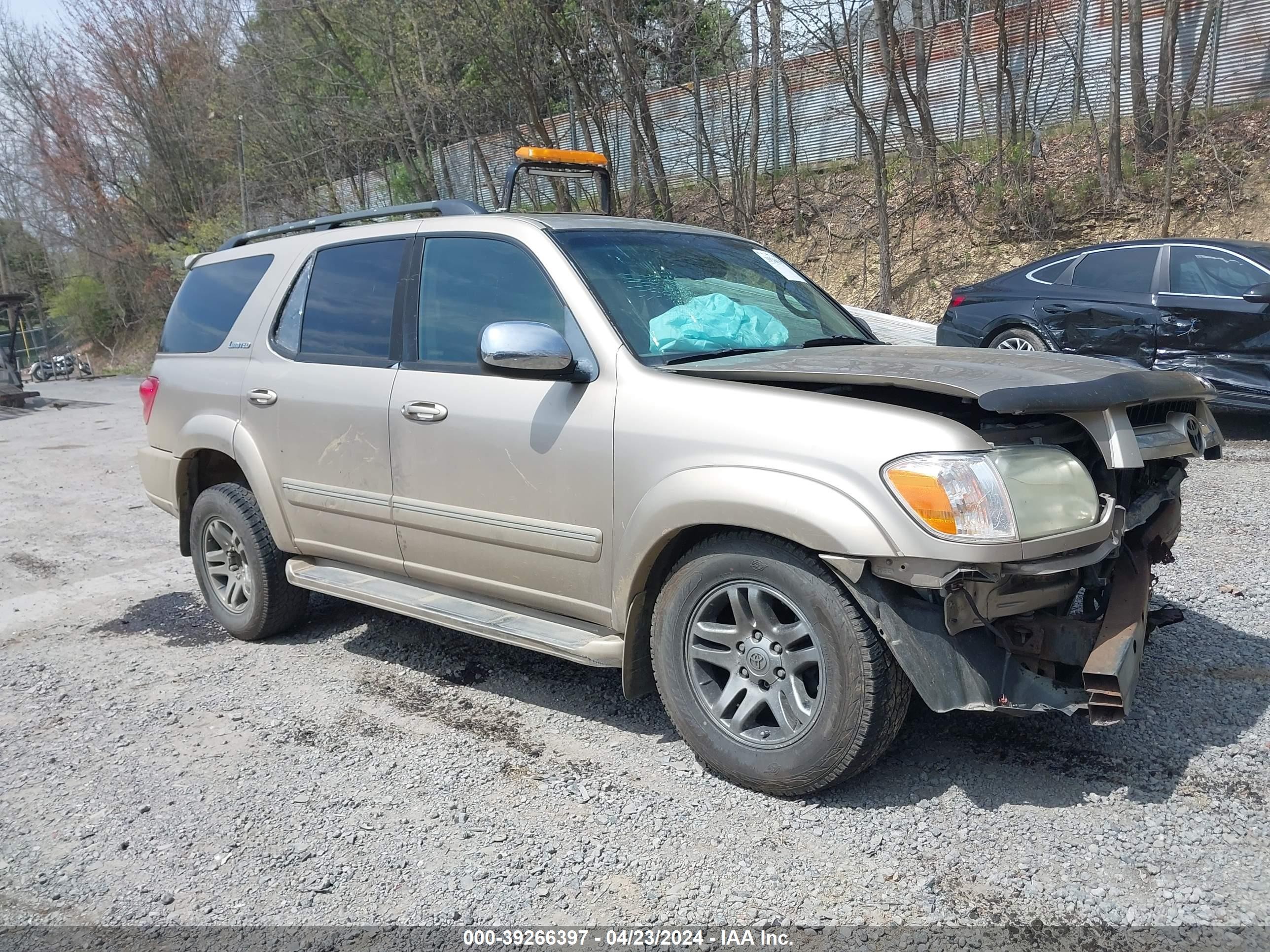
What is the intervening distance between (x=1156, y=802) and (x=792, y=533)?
1399 mm

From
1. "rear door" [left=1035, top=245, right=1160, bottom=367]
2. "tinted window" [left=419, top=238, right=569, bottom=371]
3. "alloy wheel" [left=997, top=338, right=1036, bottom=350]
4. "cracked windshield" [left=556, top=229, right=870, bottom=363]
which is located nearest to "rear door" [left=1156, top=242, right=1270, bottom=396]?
"rear door" [left=1035, top=245, right=1160, bottom=367]

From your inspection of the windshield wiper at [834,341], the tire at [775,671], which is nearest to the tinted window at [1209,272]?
the windshield wiper at [834,341]

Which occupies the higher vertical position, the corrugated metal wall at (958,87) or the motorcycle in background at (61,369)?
the corrugated metal wall at (958,87)

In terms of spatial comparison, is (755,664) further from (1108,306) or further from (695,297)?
(1108,306)

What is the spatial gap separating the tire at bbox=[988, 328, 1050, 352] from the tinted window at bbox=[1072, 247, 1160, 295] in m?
0.59

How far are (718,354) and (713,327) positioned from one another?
0.17 meters

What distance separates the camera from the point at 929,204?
15.4 m

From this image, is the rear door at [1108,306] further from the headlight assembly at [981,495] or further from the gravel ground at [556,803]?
the headlight assembly at [981,495]

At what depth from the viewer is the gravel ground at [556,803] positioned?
2799 millimetres

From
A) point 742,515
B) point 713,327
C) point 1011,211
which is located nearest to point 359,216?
point 713,327

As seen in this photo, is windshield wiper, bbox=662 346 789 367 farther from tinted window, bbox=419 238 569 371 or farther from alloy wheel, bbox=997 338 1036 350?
alloy wheel, bbox=997 338 1036 350

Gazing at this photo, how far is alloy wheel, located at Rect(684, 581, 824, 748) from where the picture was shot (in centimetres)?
319

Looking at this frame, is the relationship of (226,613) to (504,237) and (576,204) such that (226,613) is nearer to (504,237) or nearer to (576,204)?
(504,237)

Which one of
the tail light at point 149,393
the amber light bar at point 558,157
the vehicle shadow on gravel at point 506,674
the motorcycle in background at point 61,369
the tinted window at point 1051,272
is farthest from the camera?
the motorcycle in background at point 61,369
